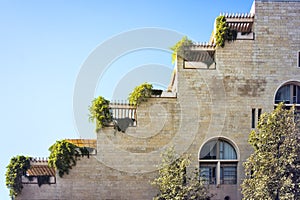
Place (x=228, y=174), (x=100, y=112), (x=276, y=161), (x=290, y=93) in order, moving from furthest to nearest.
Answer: (x=290, y=93) → (x=228, y=174) → (x=100, y=112) → (x=276, y=161)

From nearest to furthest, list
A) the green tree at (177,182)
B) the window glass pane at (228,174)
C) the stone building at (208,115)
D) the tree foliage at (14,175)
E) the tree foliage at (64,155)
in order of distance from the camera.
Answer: the green tree at (177,182) < the tree foliage at (14,175) < the tree foliage at (64,155) < the stone building at (208,115) < the window glass pane at (228,174)

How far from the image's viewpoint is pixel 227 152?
22.2m

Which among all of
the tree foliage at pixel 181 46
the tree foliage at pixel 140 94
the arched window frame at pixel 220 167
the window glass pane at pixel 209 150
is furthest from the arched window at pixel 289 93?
the tree foliage at pixel 140 94

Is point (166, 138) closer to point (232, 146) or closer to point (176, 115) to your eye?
point (176, 115)

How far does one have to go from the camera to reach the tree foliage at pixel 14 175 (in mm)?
20641

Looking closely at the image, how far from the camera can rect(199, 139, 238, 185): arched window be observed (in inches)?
868

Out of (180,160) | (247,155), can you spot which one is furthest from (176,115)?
(247,155)

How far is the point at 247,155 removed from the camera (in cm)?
2191

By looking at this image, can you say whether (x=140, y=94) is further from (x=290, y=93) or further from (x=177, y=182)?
(x=290, y=93)

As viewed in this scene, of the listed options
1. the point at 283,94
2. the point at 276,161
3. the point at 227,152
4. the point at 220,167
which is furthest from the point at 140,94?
the point at 283,94

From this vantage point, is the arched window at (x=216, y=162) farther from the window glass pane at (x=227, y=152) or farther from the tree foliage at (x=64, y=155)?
the tree foliage at (x=64, y=155)

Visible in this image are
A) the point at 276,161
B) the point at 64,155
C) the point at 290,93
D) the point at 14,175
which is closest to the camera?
the point at 276,161

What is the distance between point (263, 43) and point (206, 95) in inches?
199

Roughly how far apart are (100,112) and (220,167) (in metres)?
8.37
